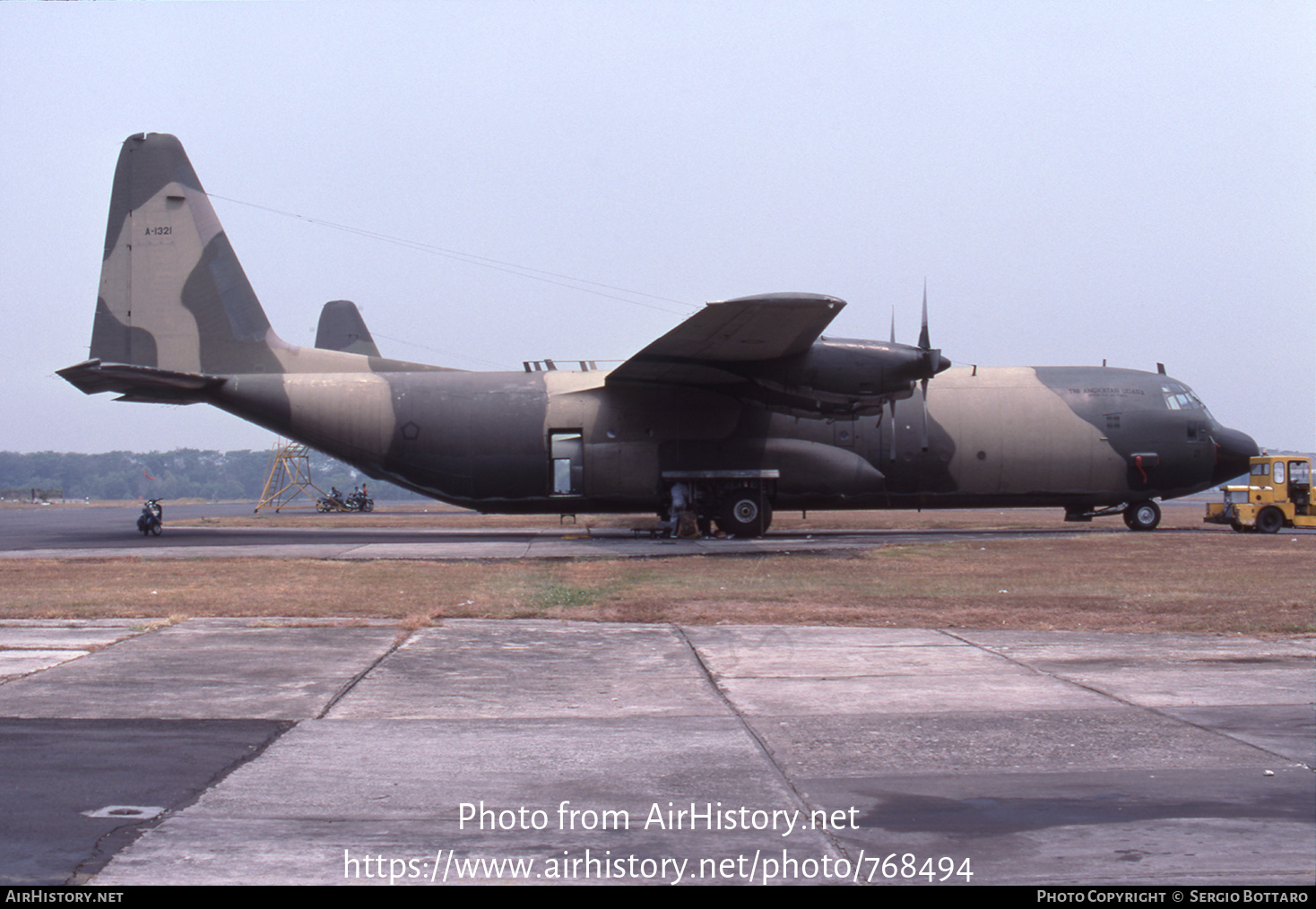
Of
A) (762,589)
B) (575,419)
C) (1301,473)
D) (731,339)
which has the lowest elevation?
(762,589)

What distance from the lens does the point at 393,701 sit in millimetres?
6684

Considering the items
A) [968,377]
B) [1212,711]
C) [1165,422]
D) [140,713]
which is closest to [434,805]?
[140,713]

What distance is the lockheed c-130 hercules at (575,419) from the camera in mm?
22625

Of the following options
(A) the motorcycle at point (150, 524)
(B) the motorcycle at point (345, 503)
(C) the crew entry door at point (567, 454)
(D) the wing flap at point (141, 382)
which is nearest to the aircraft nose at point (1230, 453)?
(C) the crew entry door at point (567, 454)

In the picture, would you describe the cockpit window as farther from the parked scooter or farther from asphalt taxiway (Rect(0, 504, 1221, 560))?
the parked scooter

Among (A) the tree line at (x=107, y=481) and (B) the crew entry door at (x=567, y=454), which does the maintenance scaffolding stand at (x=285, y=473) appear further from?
(A) the tree line at (x=107, y=481)

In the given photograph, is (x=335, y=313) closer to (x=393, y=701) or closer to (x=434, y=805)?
(x=393, y=701)

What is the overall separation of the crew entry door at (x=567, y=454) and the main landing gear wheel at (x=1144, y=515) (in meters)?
13.8

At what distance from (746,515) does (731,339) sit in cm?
463

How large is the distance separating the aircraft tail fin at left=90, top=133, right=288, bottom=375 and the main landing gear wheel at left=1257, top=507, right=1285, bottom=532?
80.8ft

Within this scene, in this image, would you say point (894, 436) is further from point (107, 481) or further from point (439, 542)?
point (107, 481)

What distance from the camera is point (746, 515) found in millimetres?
22688

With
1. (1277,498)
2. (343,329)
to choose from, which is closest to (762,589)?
(1277,498)

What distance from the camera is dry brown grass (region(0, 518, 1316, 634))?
34.5 ft
